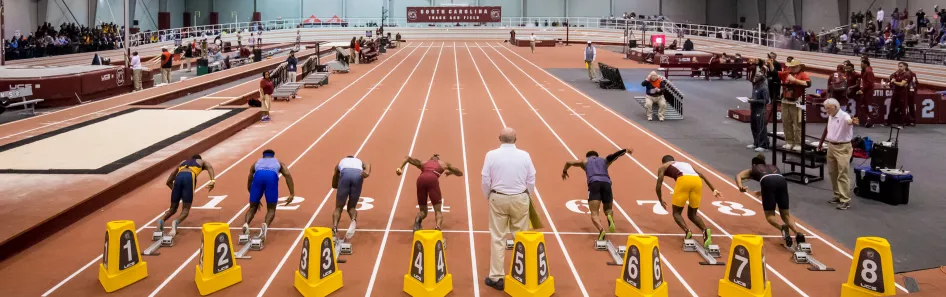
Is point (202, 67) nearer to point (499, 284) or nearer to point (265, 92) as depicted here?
point (265, 92)

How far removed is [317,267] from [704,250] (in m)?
4.89

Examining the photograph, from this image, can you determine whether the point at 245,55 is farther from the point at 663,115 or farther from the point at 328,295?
the point at 328,295

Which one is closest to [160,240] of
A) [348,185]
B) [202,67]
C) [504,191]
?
[348,185]

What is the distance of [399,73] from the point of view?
3912 cm

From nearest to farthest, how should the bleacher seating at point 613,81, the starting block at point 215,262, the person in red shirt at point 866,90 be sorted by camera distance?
the starting block at point 215,262
the person in red shirt at point 866,90
the bleacher seating at point 613,81

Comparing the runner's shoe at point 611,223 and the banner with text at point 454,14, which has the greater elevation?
the banner with text at point 454,14

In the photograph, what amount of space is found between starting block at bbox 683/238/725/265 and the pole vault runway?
0.11 metres

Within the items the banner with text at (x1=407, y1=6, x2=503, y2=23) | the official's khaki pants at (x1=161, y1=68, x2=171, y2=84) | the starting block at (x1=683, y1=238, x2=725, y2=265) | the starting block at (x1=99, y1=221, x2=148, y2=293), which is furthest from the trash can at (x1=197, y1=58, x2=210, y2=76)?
the banner with text at (x1=407, y1=6, x2=503, y2=23)

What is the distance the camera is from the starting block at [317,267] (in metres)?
8.12

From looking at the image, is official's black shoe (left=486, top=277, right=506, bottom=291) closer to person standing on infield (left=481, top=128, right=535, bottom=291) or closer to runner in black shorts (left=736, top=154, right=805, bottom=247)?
person standing on infield (left=481, top=128, right=535, bottom=291)

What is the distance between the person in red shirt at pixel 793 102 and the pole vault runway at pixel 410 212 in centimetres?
251

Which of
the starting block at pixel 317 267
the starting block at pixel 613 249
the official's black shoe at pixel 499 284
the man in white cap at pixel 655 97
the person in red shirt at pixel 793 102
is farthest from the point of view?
the man in white cap at pixel 655 97

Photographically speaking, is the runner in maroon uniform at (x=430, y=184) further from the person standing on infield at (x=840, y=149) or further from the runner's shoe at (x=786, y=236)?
the person standing on infield at (x=840, y=149)

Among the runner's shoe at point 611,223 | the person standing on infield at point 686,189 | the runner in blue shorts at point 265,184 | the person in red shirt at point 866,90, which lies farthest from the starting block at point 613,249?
the person in red shirt at point 866,90
